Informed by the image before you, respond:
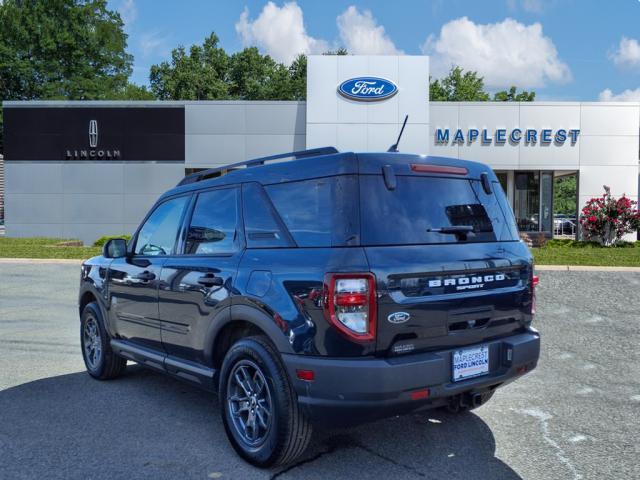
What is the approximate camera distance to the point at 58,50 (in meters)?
47.3

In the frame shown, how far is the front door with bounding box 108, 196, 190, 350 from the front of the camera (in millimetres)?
4473

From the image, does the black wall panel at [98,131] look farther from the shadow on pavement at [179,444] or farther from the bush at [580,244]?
the shadow on pavement at [179,444]

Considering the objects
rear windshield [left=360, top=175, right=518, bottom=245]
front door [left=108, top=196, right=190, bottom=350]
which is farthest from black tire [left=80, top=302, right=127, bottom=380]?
rear windshield [left=360, top=175, right=518, bottom=245]

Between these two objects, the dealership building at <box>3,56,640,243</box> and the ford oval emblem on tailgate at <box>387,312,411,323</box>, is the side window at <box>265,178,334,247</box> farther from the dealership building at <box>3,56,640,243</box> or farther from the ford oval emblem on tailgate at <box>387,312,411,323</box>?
the dealership building at <box>3,56,640,243</box>

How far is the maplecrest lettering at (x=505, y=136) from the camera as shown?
21.9 m

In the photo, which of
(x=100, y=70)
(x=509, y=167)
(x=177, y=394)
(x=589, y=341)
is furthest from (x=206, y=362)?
(x=100, y=70)

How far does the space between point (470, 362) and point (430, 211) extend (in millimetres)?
900

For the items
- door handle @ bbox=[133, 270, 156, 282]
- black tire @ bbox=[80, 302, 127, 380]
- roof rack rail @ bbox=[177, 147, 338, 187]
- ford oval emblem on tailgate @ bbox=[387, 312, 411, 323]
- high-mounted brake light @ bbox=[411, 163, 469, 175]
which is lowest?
black tire @ bbox=[80, 302, 127, 380]

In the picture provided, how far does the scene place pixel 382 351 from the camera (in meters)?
2.99

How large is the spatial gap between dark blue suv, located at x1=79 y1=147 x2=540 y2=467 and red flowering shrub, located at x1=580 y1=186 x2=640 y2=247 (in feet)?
55.7

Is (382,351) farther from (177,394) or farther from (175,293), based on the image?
(177,394)

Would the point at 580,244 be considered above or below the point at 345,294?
below

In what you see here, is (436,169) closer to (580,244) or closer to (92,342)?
(92,342)

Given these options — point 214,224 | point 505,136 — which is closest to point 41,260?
point 214,224
